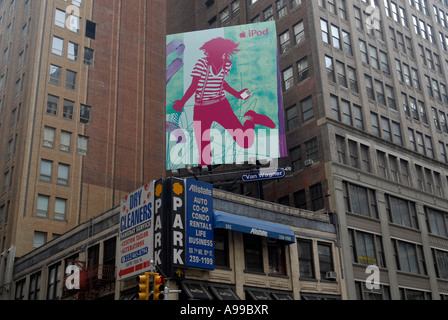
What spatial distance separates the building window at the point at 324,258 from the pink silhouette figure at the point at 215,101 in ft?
32.2

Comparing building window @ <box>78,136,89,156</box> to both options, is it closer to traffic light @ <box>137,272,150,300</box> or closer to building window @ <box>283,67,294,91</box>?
building window @ <box>283,67,294,91</box>

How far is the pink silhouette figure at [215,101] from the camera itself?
1745 inches

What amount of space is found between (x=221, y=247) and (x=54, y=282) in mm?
14040

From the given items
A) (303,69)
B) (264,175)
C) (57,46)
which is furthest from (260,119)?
(57,46)

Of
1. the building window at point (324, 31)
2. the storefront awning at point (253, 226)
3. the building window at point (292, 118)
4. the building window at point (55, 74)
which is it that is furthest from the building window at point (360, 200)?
the building window at point (55, 74)

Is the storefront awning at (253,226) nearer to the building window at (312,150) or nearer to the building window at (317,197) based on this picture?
the building window at (317,197)

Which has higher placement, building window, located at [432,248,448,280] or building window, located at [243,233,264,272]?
building window, located at [432,248,448,280]

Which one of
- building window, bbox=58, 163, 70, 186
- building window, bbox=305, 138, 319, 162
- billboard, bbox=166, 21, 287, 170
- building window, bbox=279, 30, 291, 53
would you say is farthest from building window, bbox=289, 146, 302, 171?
building window, bbox=58, 163, 70, 186

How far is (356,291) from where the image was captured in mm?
40406

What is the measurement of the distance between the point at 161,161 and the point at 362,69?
26164 mm

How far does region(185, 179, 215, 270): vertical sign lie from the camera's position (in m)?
30.2

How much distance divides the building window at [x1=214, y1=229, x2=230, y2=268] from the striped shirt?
15.8 meters

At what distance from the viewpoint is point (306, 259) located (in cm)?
3812
